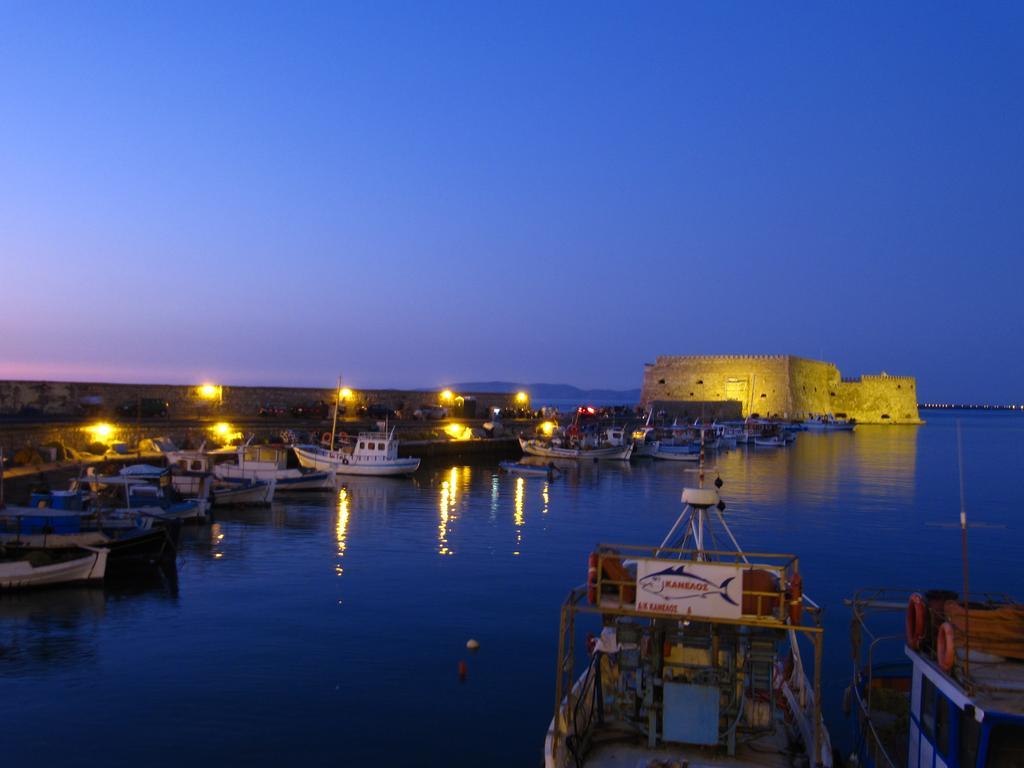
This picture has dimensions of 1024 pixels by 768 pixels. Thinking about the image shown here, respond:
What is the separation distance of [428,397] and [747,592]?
51.2m

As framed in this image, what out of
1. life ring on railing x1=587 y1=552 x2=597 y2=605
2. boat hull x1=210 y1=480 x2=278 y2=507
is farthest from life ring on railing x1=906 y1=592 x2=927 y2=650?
boat hull x1=210 y1=480 x2=278 y2=507

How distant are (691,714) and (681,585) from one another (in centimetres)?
119

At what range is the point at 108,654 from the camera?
41.2 feet

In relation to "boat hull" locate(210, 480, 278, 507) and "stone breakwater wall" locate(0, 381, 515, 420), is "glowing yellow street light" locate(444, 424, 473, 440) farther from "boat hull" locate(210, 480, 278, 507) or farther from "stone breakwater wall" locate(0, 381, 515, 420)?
"boat hull" locate(210, 480, 278, 507)

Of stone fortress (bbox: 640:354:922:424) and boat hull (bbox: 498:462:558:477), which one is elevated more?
stone fortress (bbox: 640:354:922:424)

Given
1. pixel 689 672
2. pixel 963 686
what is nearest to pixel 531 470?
pixel 689 672

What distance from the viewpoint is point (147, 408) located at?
127 feet

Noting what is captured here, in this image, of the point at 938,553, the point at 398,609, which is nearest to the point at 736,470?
the point at 938,553

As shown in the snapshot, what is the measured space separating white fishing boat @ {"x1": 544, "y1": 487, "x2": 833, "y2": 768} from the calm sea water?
2.17 m

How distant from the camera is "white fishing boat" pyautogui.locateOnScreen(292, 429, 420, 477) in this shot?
35688mm

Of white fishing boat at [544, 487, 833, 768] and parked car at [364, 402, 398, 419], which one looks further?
parked car at [364, 402, 398, 419]

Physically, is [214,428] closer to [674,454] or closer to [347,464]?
[347,464]

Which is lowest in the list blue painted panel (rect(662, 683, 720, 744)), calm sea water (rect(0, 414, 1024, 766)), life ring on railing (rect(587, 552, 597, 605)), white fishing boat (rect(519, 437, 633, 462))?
calm sea water (rect(0, 414, 1024, 766))

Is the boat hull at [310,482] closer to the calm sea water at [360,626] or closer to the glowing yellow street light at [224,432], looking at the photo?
the calm sea water at [360,626]
